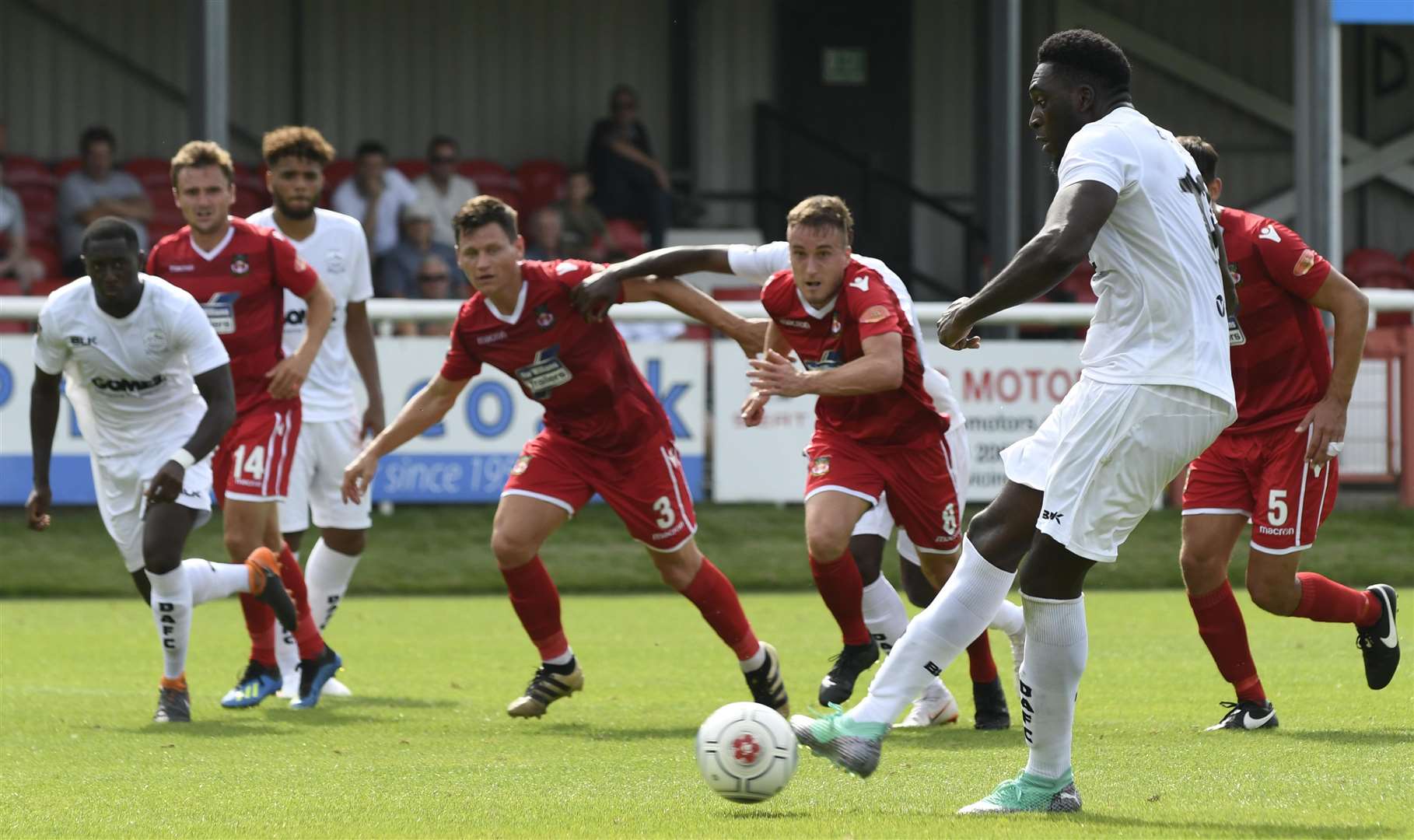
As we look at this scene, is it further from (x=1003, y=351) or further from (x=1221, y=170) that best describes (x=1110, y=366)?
(x=1221, y=170)

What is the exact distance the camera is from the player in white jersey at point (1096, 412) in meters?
4.80

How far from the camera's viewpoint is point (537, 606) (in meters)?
7.31

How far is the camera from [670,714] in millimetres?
7293

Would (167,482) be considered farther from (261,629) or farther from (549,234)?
(549,234)

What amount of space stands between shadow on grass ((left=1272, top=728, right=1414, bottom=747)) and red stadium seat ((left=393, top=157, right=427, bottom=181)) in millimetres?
12678

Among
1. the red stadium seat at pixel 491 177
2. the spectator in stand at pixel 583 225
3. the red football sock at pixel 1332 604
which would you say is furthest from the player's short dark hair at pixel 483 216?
the red stadium seat at pixel 491 177

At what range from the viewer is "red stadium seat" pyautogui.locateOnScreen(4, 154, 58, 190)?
1722 centimetres

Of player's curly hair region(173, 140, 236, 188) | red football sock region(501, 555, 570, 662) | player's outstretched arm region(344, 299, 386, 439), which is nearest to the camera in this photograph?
red football sock region(501, 555, 570, 662)

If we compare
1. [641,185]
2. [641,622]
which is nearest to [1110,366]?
[641,622]

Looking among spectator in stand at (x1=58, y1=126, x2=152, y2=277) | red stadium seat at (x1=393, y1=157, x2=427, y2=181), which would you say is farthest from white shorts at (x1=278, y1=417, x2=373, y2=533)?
red stadium seat at (x1=393, y1=157, x2=427, y2=181)

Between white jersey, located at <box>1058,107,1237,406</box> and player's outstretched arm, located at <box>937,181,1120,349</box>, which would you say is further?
white jersey, located at <box>1058,107,1237,406</box>

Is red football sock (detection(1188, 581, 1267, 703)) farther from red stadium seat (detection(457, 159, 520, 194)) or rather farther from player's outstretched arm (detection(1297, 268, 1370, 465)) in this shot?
red stadium seat (detection(457, 159, 520, 194))

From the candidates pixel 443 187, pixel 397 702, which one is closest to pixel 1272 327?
pixel 397 702

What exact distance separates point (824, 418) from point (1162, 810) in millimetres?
2598
